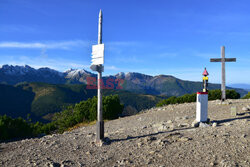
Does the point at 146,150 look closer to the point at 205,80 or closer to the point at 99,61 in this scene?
the point at 99,61

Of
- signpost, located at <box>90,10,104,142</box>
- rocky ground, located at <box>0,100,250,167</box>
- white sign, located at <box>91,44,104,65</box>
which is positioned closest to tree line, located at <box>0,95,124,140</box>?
rocky ground, located at <box>0,100,250,167</box>

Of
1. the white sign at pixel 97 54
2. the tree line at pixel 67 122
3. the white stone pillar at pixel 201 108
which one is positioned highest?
the white sign at pixel 97 54

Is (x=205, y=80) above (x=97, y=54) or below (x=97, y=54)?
below

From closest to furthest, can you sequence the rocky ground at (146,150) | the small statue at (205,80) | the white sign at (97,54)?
the rocky ground at (146,150) → the white sign at (97,54) → the small statue at (205,80)

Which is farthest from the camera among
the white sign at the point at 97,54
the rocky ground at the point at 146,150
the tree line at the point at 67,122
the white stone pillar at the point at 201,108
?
the tree line at the point at 67,122

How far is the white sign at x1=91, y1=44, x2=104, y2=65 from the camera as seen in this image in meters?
8.99

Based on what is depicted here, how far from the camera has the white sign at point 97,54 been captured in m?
8.99

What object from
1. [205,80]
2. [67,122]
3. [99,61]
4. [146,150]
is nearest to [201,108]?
[205,80]

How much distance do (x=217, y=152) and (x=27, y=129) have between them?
47.6 feet

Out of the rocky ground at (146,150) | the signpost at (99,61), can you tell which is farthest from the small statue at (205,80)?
the signpost at (99,61)

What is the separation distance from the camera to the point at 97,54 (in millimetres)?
9164

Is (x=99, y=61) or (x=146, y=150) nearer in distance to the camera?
(x=146, y=150)

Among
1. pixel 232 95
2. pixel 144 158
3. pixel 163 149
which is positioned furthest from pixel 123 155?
pixel 232 95

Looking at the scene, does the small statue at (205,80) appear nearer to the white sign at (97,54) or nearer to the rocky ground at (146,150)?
the rocky ground at (146,150)
